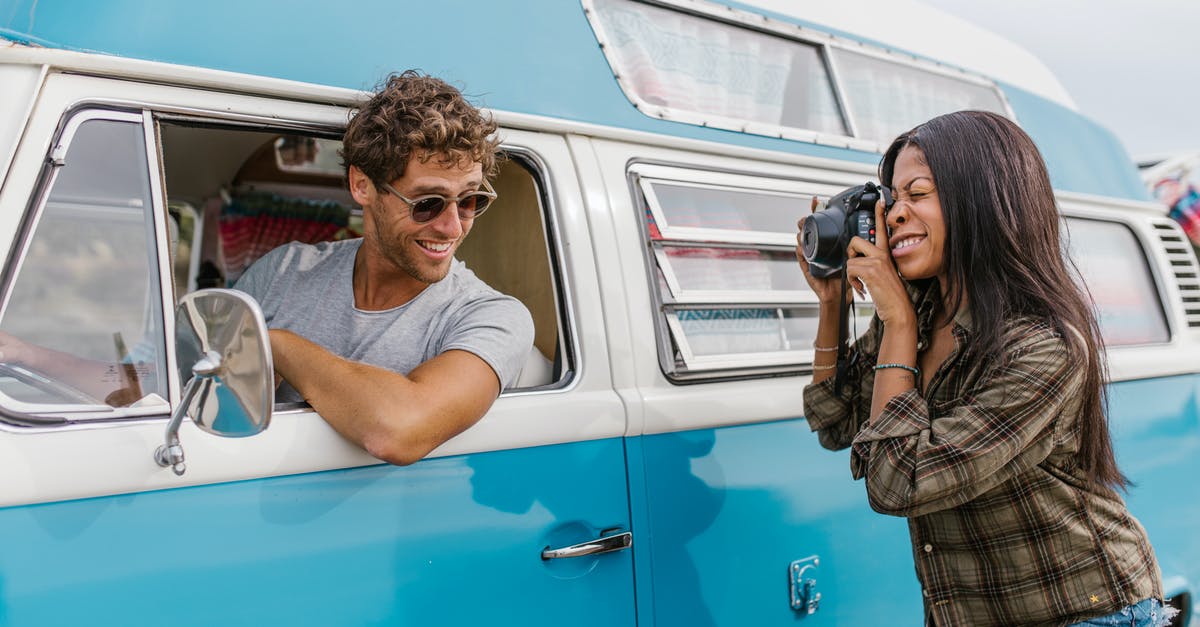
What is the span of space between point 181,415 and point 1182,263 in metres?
3.91

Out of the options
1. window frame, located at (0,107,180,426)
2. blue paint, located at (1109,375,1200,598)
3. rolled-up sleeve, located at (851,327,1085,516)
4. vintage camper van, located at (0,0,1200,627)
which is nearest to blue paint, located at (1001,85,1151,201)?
vintage camper van, located at (0,0,1200,627)

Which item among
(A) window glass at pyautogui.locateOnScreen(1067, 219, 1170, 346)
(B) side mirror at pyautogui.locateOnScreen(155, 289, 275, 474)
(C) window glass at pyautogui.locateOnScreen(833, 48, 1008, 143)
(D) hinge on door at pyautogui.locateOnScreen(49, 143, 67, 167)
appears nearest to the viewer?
(B) side mirror at pyautogui.locateOnScreen(155, 289, 275, 474)

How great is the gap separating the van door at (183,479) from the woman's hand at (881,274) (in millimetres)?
654

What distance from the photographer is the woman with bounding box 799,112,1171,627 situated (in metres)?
1.53

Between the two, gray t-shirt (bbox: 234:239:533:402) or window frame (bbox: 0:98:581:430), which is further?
gray t-shirt (bbox: 234:239:533:402)

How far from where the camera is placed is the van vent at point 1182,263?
12.0 ft

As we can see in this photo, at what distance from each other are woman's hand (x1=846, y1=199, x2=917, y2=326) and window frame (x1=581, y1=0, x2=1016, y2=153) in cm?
80

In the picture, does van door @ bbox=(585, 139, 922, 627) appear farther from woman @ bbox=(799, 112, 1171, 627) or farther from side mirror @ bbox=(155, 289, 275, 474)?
side mirror @ bbox=(155, 289, 275, 474)

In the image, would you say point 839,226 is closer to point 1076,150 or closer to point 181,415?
point 181,415

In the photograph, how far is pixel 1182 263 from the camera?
147 inches

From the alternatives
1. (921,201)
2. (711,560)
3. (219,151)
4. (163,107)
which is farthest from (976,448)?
(219,151)

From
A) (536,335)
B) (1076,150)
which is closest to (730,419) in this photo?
(536,335)

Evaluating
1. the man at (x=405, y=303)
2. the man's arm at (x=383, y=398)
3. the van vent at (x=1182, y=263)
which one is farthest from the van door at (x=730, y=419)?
the van vent at (x=1182, y=263)

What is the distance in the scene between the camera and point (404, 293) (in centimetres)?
200
